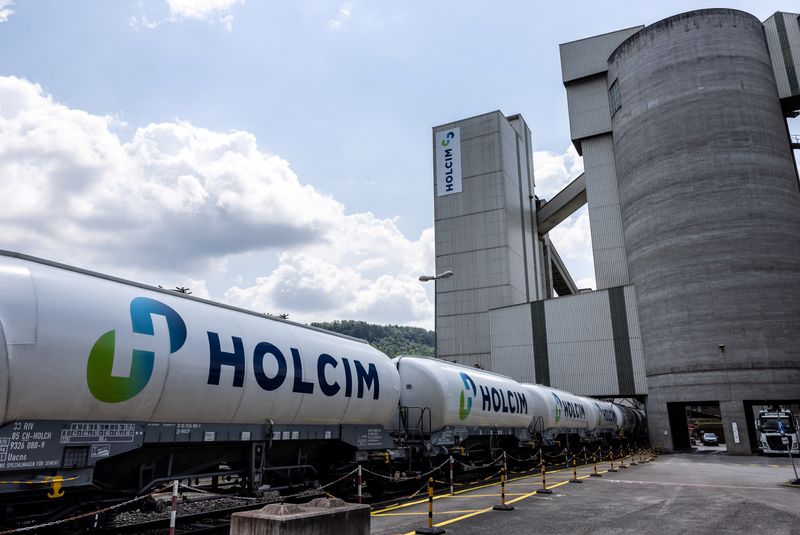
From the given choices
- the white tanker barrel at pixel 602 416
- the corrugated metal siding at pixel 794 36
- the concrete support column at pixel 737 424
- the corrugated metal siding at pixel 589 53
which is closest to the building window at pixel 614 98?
the corrugated metal siding at pixel 589 53

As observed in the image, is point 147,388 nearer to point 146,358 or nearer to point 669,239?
point 146,358

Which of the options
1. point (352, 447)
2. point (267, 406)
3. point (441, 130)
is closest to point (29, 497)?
point (267, 406)

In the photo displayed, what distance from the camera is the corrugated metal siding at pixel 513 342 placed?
49.0 metres

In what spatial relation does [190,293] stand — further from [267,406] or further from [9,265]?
[9,265]

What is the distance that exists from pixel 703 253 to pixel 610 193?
1221 cm

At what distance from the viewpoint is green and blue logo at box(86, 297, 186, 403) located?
25.1 ft

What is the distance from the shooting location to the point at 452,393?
16.9 metres

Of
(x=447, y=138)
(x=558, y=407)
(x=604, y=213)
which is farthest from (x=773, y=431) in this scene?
(x=447, y=138)

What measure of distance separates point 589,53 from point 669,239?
22048mm

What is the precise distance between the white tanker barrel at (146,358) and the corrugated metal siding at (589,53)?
50.1 meters

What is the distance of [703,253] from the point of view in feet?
134

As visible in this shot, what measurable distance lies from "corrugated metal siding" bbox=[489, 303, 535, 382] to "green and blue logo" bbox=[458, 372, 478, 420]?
31847 mm

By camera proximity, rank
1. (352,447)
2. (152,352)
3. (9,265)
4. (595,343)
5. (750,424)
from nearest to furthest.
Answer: (9,265) → (152,352) → (352,447) → (750,424) → (595,343)

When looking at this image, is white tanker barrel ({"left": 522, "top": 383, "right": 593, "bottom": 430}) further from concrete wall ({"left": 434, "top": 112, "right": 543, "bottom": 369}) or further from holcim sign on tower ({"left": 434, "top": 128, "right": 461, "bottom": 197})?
holcim sign on tower ({"left": 434, "top": 128, "right": 461, "bottom": 197})
